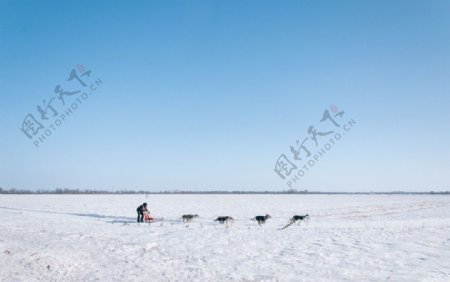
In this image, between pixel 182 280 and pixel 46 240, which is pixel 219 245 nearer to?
pixel 182 280

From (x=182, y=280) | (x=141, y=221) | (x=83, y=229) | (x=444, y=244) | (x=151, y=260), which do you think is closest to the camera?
(x=182, y=280)

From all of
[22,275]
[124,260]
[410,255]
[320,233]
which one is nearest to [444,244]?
[410,255]

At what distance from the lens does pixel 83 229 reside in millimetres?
20547

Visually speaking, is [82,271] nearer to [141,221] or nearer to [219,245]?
[219,245]

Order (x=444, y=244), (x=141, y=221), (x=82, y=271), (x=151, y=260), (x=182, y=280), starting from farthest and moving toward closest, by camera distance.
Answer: (x=141, y=221) → (x=444, y=244) → (x=151, y=260) → (x=82, y=271) → (x=182, y=280)

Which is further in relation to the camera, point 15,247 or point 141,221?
point 141,221

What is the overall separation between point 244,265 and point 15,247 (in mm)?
8970

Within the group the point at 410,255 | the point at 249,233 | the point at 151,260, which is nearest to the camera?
the point at 151,260

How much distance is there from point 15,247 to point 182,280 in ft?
26.6

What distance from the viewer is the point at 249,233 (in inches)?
755

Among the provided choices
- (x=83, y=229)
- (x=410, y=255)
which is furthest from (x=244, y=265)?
(x=83, y=229)

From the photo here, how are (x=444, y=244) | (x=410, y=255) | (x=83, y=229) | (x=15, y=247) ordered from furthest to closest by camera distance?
(x=83, y=229)
(x=444, y=244)
(x=15, y=247)
(x=410, y=255)

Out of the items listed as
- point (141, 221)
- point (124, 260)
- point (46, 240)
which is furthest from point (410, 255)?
point (141, 221)

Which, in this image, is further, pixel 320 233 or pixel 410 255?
pixel 320 233
